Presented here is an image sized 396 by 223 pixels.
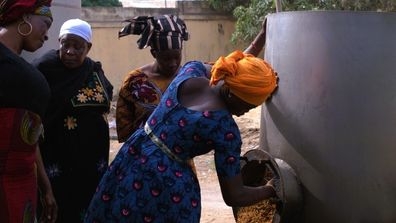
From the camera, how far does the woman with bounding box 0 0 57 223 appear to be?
6.99 ft

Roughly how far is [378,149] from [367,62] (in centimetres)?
42

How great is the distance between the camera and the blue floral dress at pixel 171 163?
A: 2.41 metres

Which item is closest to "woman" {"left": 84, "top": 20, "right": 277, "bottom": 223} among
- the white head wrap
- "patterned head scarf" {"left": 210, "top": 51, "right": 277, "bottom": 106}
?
"patterned head scarf" {"left": 210, "top": 51, "right": 277, "bottom": 106}

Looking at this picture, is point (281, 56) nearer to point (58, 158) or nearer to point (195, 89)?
point (195, 89)

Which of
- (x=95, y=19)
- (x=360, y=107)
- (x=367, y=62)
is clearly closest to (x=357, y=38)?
(x=367, y=62)

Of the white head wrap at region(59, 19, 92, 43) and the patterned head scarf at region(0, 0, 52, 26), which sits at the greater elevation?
the patterned head scarf at region(0, 0, 52, 26)

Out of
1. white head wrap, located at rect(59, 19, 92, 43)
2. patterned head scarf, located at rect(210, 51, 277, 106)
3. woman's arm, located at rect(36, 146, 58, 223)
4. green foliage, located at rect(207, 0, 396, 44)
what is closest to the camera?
patterned head scarf, located at rect(210, 51, 277, 106)

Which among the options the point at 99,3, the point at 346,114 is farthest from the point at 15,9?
the point at 99,3

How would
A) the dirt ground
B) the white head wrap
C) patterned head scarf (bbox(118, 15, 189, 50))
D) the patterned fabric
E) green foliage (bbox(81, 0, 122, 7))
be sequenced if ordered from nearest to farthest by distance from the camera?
the white head wrap < patterned head scarf (bbox(118, 15, 189, 50)) < the patterned fabric < the dirt ground < green foliage (bbox(81, 0, 122, 7))

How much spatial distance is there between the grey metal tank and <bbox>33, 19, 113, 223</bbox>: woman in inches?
41.6

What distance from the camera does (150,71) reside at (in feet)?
11.6

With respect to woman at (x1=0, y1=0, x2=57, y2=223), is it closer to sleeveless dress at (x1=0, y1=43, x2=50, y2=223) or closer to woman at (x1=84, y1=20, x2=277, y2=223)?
sleeveless dress at (x1=0, y1=43, x2=50, y2=223)

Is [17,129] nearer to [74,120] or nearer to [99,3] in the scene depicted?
[74,120]

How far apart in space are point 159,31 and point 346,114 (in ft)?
3.49
